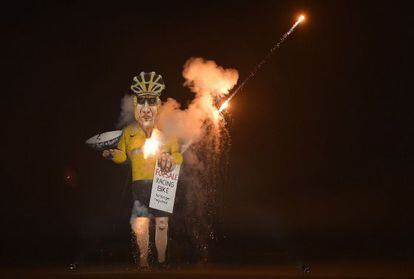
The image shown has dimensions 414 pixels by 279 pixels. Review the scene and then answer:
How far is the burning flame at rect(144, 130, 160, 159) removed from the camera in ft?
72.3

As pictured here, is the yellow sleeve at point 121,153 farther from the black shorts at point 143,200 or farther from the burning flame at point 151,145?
the black shorts at point 143,200

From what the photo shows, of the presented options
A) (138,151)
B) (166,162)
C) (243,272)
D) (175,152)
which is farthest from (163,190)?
(243,272)

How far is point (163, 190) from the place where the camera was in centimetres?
2214

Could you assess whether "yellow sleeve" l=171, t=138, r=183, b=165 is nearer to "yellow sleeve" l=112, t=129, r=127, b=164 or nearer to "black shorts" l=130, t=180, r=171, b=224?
"black shorts" l=130, t=180, r=171, b=224

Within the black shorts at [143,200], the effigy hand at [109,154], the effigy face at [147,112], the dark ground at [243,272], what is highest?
the effigy face at [147,112]

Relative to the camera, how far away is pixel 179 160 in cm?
2245

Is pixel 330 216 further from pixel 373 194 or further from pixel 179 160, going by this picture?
pixel 179 160

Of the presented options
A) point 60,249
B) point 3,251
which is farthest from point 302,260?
point 3,251

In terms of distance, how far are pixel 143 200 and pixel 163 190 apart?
0.92m

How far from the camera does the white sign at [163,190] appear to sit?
22000 mm

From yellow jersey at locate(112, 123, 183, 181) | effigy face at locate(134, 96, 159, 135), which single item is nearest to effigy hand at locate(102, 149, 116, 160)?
yellow jersey at locate(112, 123, 183, 181)

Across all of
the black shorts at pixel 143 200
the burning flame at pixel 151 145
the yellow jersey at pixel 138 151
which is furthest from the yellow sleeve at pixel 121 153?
the black shorts at pixel 143 200

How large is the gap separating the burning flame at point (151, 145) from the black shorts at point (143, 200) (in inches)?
45.7

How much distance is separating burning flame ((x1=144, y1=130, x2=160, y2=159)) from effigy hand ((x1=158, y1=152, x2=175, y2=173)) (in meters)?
0.37
